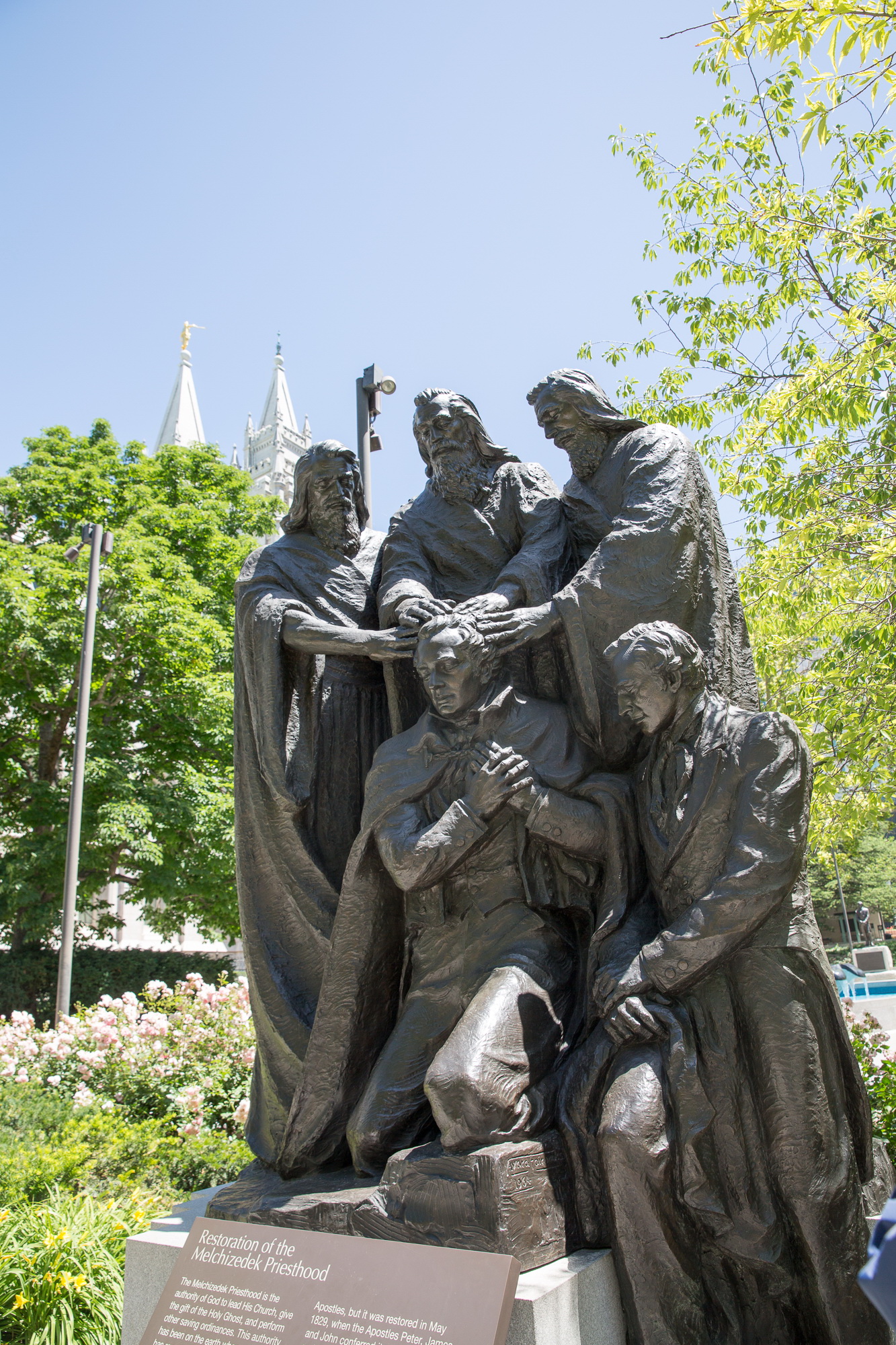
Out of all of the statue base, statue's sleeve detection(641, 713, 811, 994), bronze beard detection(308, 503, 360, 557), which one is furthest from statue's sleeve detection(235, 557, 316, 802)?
statue's sleeve detection(641, 713, 811, 994)

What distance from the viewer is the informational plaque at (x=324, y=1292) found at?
2324mm

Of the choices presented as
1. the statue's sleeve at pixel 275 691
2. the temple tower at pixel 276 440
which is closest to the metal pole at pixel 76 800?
the statue's sleeve at pixel 275 691

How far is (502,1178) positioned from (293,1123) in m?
1.04

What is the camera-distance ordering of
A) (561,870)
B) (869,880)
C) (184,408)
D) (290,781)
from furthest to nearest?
(184,408) < (869,880) < (290,781) < (561,870)

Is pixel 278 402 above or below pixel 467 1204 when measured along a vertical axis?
above

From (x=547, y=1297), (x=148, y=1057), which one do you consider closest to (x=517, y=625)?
(x=547, y=1297)

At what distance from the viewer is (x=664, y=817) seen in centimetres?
299

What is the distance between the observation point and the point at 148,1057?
8.34m

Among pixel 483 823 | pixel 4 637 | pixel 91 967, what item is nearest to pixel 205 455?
pixel 4 637

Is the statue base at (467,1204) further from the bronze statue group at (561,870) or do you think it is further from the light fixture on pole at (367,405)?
the light fixture on pole at (367,405)

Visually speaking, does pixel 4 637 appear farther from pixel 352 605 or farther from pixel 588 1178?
pixel 588 1178

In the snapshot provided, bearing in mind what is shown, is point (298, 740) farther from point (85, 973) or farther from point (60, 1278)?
point (85, 973)

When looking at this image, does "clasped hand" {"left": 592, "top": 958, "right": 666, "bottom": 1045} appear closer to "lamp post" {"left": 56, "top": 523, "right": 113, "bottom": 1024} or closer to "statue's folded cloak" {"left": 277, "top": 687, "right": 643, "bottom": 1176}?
"statue's folded cloak" {"left": 277, "top": 687, "right": 643, "bottom": 1176}

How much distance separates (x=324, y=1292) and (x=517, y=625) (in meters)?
2.06
